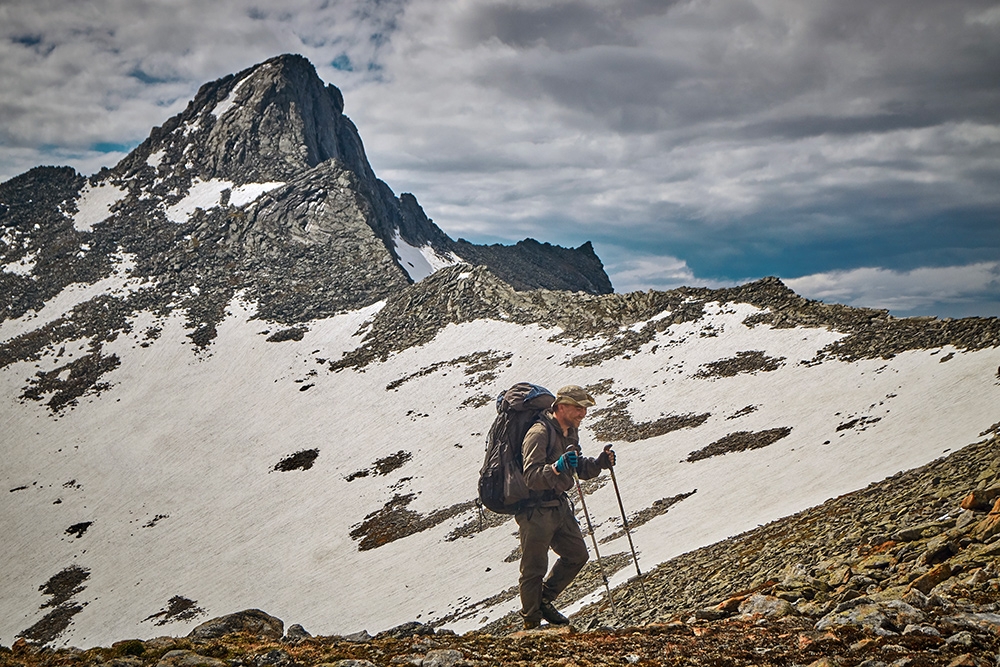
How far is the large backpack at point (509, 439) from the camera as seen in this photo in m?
12.2

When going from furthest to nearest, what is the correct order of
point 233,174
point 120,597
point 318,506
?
point 233,174
point 318,506
point 120,597

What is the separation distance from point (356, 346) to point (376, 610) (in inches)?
1798

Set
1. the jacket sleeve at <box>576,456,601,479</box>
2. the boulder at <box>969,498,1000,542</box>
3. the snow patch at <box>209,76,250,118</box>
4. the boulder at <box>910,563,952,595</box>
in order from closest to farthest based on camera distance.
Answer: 1. the boulder at <box>910,563,952,595</box>
2. the boulder at <box>969,498,1000,542</box>
3. the jacket sleeve at <box>576,456,601,479</box>
4. the snow patch at <box>209,76,250,118</box>

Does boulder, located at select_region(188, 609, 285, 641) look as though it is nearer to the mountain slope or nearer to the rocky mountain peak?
the mountain slope

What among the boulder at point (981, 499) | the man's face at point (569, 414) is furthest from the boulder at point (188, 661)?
the boulder at point (981, 499)

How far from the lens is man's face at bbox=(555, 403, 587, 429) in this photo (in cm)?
1223

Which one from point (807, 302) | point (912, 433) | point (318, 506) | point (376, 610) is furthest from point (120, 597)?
point (807, 302)

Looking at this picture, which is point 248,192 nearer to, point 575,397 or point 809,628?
point 575,397

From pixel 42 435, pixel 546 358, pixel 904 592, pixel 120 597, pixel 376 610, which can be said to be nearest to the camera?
pixel 904 592

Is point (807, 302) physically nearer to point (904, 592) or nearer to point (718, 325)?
point (718, 325)

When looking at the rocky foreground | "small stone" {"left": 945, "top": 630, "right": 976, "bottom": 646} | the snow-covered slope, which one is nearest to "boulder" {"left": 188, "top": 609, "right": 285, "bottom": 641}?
the rocky foreground

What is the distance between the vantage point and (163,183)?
11488 centimetres

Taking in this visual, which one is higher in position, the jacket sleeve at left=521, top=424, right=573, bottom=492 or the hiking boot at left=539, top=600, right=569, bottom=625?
the jacket sleeve at left=521, top=424, right=573, bottom=492

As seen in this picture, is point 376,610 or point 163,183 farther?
point 163,183
